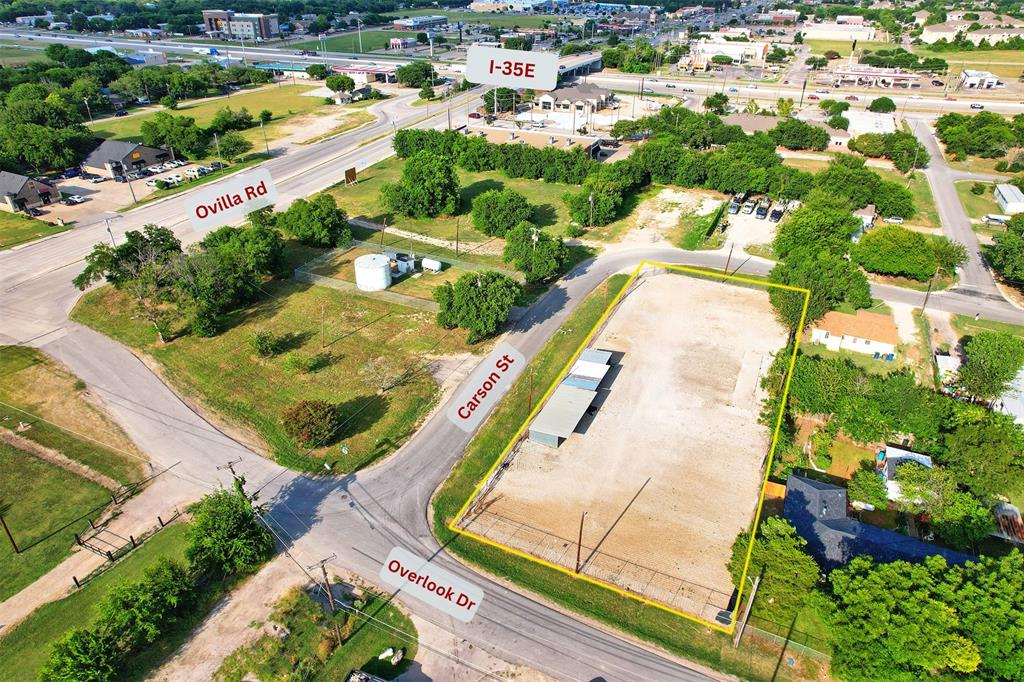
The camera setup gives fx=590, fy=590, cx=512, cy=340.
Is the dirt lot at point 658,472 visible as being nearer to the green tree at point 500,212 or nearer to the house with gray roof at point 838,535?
the house with gray roof at point 838,535

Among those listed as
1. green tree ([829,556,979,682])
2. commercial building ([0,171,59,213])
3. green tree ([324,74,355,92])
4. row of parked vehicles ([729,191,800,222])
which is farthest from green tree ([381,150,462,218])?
green tree ([324,74,355,92])

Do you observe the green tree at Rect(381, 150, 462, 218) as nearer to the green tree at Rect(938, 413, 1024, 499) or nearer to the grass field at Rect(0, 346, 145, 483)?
the grass field at Rect(0, 346, 145, 483)

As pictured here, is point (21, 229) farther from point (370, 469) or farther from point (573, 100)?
point (573, 100)

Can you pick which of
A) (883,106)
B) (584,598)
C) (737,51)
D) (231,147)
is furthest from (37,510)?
(737,51)

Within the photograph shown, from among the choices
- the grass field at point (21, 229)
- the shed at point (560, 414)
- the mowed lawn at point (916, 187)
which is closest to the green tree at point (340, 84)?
the grass field at point (21, 229)

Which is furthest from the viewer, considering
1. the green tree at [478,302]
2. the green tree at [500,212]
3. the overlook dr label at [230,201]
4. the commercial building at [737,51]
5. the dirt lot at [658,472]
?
the commercial building at [737,51]

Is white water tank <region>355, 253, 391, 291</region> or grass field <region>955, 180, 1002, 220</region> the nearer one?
white water tank <region>355, 253, 391, 291</region>
